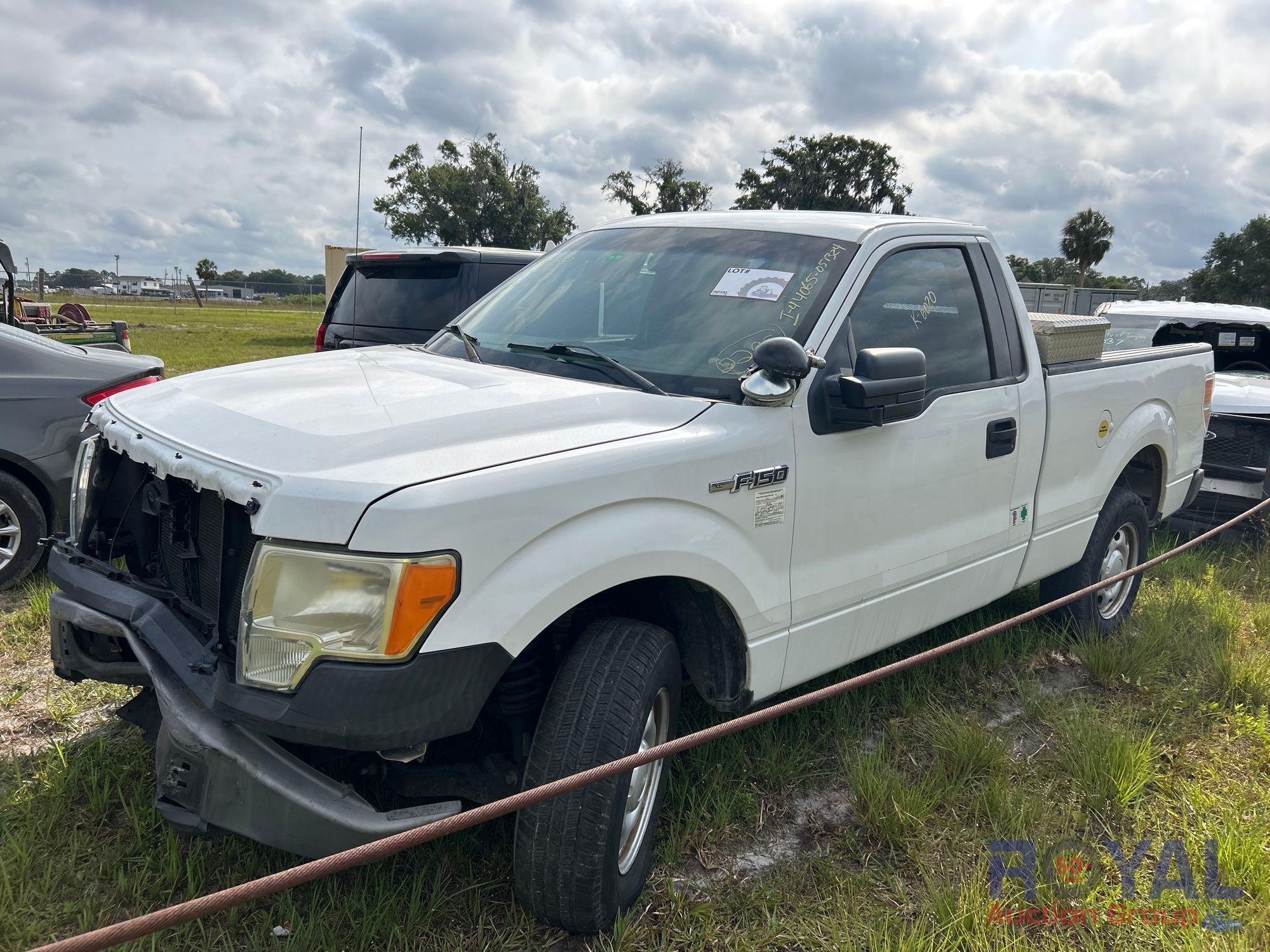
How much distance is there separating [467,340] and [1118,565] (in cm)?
355

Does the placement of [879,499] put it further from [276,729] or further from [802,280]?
[276,729]

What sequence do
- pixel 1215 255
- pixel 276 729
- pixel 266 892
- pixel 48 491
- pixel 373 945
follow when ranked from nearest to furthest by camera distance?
pixel 266 892
pixel 276 729
pixel 373 945
pixel 48 491
pixel 1215 255

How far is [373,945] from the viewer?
2574mm

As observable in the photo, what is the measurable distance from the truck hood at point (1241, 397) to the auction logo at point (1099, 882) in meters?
4.32

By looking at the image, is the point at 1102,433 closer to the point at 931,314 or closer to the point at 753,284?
the point at 931,314

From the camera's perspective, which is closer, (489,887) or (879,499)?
(489,887)

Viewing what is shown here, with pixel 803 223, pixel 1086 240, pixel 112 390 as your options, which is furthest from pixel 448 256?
pixel 1086 240

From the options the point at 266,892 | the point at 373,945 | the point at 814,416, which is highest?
the point at 814,416

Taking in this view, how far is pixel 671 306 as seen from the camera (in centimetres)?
332

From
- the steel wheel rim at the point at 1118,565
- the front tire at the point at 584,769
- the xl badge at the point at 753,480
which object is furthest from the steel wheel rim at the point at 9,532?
the steel wheel rim at the point at 1118,565

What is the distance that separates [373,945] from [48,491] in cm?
362

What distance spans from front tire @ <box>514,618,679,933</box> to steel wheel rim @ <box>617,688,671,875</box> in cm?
8

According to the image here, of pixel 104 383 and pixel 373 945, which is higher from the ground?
pixel 104 383

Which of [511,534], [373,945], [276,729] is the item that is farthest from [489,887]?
[511,534]
